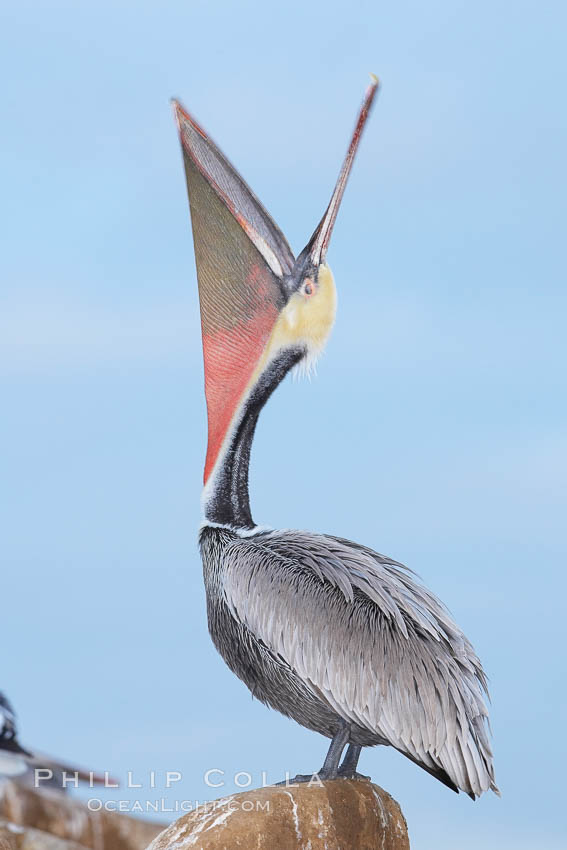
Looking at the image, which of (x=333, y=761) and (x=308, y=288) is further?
A: (x=308, y=288)

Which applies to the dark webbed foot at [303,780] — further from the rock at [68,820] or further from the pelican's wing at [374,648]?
the rock at [68,820]

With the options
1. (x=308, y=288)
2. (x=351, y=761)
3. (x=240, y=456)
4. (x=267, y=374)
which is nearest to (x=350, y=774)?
(x=351, y=761)

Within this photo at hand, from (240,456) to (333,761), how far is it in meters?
2.18

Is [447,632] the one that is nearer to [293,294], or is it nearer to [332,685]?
[332,685]

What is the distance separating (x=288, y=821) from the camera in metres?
6.95

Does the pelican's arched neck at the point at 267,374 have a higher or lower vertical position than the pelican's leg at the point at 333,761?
higher

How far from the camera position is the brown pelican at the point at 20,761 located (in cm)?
959

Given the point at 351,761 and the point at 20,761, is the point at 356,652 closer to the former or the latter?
the point at 351,761

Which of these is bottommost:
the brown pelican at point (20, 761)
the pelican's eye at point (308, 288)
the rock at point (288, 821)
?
the brown pelican at point (20, 761)

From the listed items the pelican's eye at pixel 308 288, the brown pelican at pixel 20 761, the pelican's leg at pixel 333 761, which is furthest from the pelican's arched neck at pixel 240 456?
the brown pelican at pixel 20 761

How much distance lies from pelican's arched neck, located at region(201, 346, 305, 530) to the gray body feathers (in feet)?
1.35

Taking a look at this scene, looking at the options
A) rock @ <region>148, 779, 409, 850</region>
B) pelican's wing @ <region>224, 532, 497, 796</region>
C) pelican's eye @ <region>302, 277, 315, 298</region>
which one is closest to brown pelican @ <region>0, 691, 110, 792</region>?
rock @ <region>148, 779, 409, 850</region>

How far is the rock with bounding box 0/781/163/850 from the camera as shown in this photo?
10.6m

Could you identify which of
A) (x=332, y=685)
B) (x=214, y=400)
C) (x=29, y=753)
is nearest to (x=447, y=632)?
(x=332, y=685)
